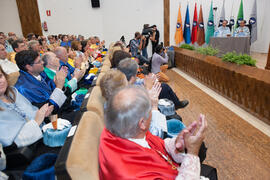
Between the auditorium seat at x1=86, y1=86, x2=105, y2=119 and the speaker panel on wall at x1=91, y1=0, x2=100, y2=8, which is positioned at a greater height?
the speaker panel on wall at x1=91, y1=0, x2=100, y2=8

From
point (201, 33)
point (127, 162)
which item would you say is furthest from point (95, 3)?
point (127, 162)

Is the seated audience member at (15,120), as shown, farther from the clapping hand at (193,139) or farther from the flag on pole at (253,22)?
the flag on pole at (253,22)

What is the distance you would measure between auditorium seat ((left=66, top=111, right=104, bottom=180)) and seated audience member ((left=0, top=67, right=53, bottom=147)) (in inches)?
18.5

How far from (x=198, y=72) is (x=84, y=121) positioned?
3.88 m

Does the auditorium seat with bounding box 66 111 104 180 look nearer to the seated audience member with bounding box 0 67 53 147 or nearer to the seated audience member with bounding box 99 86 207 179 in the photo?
the seated audience member with bounding box 99 86 207 179

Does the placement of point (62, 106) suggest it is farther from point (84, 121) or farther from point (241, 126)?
point (241, 126)

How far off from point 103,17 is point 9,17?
411 centimetres

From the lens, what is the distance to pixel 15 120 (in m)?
1.20

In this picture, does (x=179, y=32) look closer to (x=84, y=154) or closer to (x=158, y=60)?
(x=158, y=60)

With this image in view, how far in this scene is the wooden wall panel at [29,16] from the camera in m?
7.81

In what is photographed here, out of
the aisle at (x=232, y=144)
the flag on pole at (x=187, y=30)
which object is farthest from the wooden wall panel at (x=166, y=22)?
the aisle at (x=232, y=144)

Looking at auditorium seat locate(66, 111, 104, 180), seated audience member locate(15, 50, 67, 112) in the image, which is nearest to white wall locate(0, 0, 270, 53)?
Result: seated audience member locate(15, 50, 67, 112)

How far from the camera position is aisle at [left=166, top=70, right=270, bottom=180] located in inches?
65.7

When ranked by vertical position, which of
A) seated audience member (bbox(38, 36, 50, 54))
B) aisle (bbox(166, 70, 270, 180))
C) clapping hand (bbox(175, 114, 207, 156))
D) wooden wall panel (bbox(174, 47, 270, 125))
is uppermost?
seated audience member (bbox(38, 36, 50, 54))
